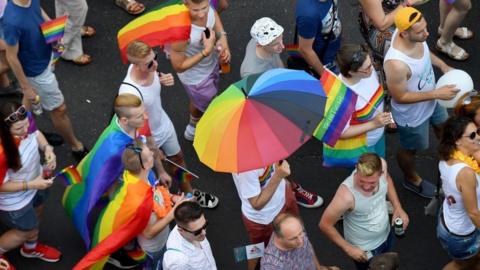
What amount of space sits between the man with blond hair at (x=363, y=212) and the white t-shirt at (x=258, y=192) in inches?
14.2

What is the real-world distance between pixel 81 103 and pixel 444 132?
3841 millimetres

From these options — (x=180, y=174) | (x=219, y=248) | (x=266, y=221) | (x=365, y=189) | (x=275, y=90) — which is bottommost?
(x=219, y=248)

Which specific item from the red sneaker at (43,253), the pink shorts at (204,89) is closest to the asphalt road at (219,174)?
the red sneaker at (43,253)

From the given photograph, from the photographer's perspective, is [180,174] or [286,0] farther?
[286,0]

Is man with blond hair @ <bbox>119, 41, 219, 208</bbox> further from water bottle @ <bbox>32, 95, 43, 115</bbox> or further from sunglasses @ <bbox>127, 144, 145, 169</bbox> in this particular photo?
water bottle @ <bbox>32, 95, 43, 115</bbox>

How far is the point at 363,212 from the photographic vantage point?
516 centimetres

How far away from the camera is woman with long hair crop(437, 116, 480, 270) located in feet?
16.9

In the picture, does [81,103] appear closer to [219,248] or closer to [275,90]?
[219,248]

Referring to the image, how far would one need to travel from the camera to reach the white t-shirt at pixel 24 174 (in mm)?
5645

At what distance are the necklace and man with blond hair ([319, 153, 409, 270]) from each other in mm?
494

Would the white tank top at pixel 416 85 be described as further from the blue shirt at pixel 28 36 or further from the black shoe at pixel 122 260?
the blue shirt at pixel 28 36

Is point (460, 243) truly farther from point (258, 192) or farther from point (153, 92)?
point (153, 92)

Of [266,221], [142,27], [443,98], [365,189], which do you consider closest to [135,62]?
[142,27]

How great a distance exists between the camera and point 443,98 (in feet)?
19.3
